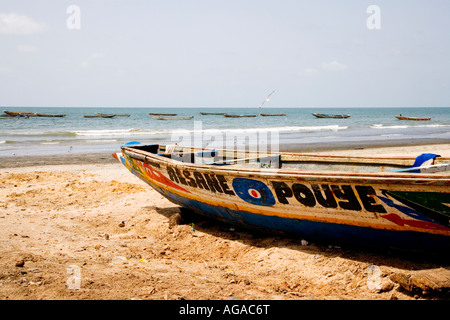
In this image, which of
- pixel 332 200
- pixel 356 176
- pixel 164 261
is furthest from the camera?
pixel 164 261

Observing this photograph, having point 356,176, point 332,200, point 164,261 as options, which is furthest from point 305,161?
point 164,261

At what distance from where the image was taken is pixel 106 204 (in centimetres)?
714

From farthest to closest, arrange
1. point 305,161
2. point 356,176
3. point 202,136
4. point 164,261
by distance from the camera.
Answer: point 202,136
point 305,161
point 164,261
point 356,176

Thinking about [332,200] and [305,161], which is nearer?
[332,200]

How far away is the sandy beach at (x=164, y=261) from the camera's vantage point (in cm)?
329

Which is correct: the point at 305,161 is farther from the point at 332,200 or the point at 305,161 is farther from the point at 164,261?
the point at 164,261

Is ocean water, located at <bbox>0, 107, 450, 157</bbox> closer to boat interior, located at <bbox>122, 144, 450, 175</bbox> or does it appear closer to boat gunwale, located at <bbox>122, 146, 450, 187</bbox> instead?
boat interior, located at <bbox>122, 144, 450, 175</bbox>

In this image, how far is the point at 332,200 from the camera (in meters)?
3.82

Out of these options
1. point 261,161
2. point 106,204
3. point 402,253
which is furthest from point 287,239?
point 106,204

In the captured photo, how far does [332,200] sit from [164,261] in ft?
7.10

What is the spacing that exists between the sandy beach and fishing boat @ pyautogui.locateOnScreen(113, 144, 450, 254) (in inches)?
10.5
